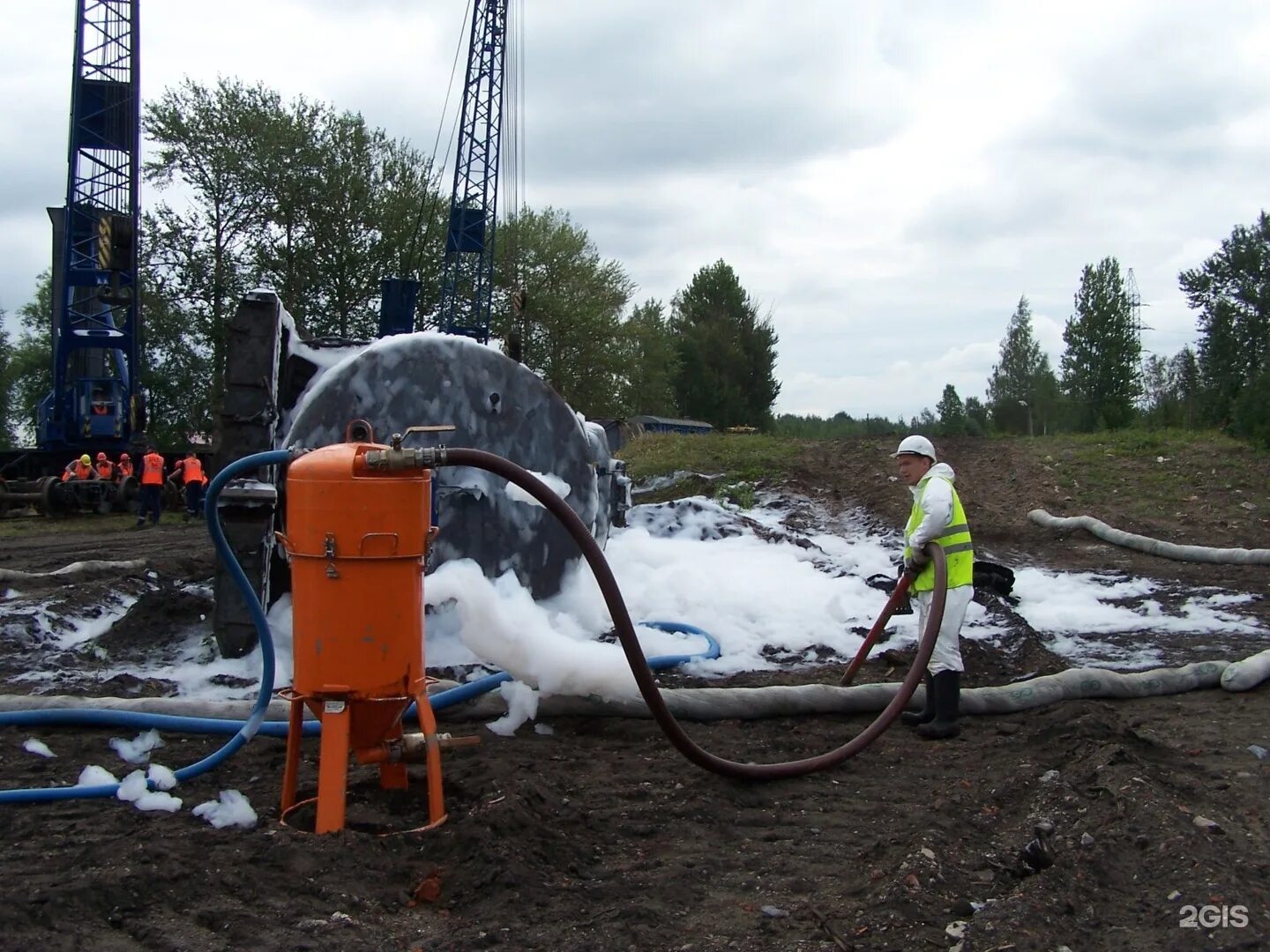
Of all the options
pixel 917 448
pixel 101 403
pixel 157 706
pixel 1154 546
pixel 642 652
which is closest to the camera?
pixel 642 652

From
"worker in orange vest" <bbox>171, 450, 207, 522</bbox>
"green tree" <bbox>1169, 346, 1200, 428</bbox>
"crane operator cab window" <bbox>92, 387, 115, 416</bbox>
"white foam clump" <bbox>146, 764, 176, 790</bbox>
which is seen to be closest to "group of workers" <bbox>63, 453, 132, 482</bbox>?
"crane operator cab window" <bbox>92, 387, 115, 416</bbox>

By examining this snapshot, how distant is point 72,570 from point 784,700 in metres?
7.28

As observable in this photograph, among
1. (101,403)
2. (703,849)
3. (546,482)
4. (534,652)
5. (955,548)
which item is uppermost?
(101,403)

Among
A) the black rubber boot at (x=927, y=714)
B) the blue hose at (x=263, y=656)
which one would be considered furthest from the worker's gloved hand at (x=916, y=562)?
the blue hose at (x=263, y=656)

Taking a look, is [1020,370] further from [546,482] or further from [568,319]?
[546,482]

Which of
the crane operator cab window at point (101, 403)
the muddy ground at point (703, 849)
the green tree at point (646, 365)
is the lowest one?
the muddy ground at point (703, 849)

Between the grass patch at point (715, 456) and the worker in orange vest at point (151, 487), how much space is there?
7.86 m

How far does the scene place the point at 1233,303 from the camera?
40.2m

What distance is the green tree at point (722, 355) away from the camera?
58.6 metres

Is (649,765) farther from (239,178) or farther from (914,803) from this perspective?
(239,178)

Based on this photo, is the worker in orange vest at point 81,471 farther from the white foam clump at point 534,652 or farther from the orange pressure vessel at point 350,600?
the orange pressure vessel at point 350,600

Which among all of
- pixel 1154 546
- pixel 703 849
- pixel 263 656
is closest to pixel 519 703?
pixel 263 656

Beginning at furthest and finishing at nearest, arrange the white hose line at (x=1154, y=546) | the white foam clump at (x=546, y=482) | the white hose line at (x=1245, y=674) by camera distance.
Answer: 1. the white hose line at (x=1154, y=546)
2. the white foam clump at (x=546, y=482)
3. the white hose line at (x=1245, y=674)

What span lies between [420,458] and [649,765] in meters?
1.99
